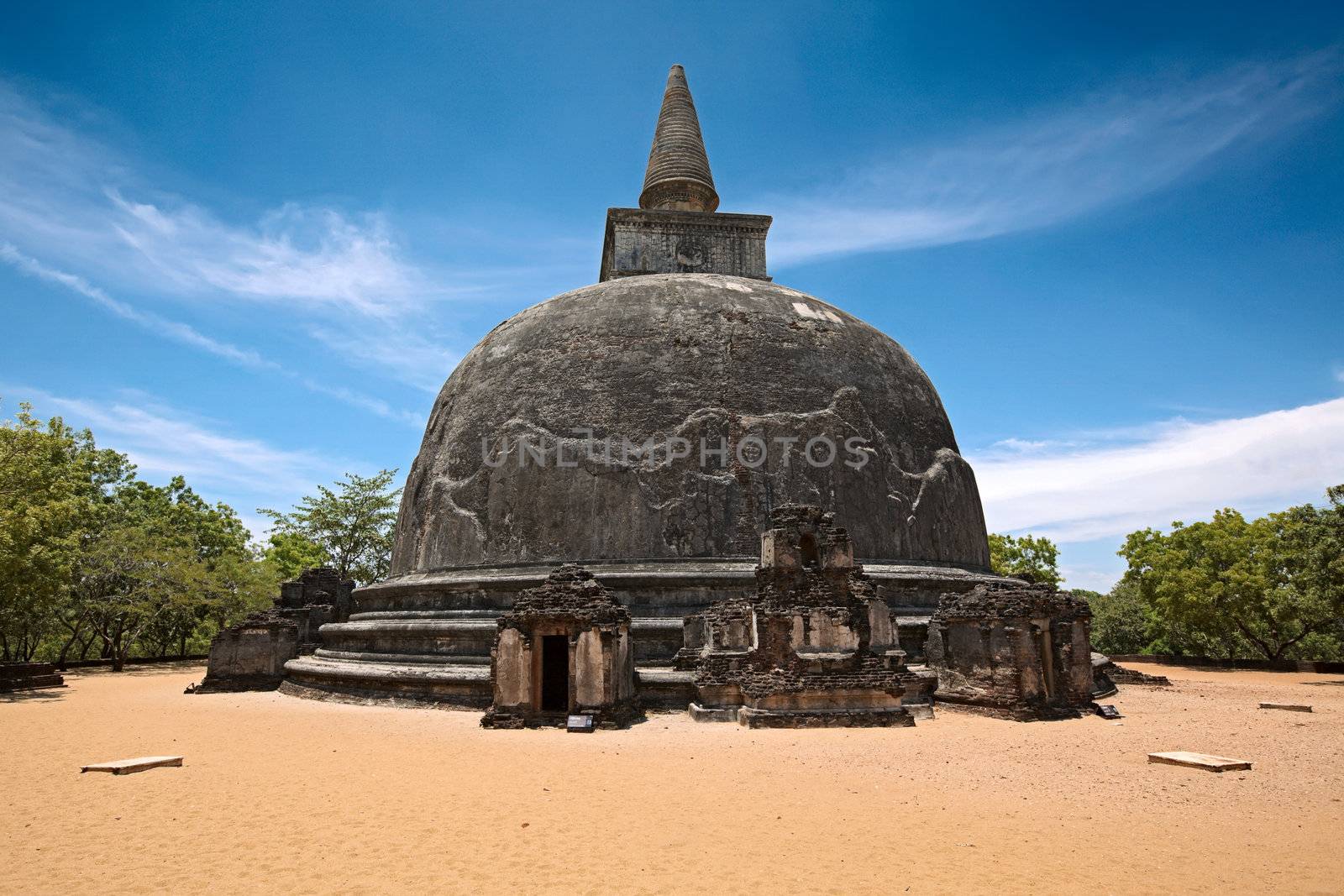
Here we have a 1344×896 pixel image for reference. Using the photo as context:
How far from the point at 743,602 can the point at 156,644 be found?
2727cm

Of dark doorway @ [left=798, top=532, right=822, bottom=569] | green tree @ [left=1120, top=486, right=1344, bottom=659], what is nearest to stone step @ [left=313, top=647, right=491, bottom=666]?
dark doorway @ [left=798, top=532, right=822, bottom=569]

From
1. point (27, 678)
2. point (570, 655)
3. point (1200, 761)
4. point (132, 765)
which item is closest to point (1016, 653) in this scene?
point (1200, 761)

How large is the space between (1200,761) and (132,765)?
9595mm

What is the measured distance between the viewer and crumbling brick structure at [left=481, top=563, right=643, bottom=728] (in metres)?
9.49

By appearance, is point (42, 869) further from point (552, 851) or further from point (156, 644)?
point (156, 644)

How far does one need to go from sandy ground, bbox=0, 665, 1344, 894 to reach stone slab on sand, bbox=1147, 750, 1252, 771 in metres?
0.16

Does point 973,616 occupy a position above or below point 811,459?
below

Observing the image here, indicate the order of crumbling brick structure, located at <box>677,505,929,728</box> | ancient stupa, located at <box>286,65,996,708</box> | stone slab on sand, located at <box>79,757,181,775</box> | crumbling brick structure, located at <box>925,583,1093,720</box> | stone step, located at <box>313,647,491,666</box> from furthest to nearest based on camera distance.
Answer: ancient stupa, located at <box>286,65,996,708</box> < stone step, located at <box>313,647,491,666</box> < crumbling brick structure, located at <box>925,583,1093,720</box> < crumbling brick structure, located at <box>677,505,929,728</box> < stone slab on sand, located at <box>79,757,181,775</box>

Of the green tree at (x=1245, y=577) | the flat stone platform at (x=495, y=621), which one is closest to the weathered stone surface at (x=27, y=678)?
the flat stone platform at (x=495, y=621)

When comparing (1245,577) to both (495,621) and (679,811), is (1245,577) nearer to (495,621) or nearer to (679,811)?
(495,621)

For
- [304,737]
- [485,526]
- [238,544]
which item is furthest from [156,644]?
[304,737]

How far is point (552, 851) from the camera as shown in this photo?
4652 mm

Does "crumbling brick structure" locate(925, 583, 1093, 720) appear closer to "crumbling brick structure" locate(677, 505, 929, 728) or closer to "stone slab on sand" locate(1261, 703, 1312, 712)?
"crumbling brick structure" locate(677, 505, 929, 728)

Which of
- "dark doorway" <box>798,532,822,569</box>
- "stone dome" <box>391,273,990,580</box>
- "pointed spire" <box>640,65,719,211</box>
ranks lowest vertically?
"dark doorway" <box>798,532,822,569</box>
